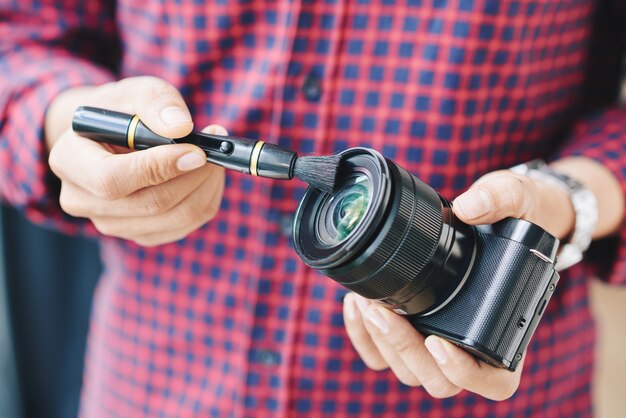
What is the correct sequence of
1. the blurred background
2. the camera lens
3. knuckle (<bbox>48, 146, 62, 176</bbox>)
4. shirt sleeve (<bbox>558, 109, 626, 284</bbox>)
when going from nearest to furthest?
1. the camera lens
2. knuckle (<bbox>48, 146, 62, 176</bbox>)
3. shirt sleeve (<bbox>558, 109, 626, 284</bbox>)
4. the blurred background

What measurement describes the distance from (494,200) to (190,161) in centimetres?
19

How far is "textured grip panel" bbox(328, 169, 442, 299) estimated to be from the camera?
1.19 ft

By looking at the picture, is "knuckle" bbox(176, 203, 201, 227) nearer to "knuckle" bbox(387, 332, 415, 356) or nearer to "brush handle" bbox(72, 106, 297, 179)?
"brush handle" bbox(72, 106, 297, 179)

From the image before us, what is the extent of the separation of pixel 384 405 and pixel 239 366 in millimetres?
132

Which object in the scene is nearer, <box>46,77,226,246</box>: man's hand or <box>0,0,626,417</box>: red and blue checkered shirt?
<box>46,77,226,246</box>: man's hand

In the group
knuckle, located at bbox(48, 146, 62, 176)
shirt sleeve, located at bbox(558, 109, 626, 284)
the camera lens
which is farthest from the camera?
shirt sleeve, located at bbox(558, 109, 626, 284)

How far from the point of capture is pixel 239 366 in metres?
0.56

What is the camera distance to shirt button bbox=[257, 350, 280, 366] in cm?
56

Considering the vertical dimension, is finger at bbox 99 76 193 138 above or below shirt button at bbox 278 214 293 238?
above

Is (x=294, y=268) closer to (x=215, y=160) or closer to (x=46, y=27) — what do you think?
(x=215, y=160)

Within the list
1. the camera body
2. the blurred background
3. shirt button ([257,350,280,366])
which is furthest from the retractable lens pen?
the blurred background

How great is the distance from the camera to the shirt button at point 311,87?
20.7 inches

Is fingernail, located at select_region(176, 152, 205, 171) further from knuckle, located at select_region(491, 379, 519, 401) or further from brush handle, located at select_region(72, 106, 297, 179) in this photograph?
knuckle, located at select_region(491, 379, 519, 401)

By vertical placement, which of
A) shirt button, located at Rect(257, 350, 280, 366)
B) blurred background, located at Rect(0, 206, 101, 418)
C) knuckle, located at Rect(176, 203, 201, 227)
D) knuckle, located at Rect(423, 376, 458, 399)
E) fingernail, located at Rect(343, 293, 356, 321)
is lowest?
blurred background, located at Rect(0, 206, 101, 418)
